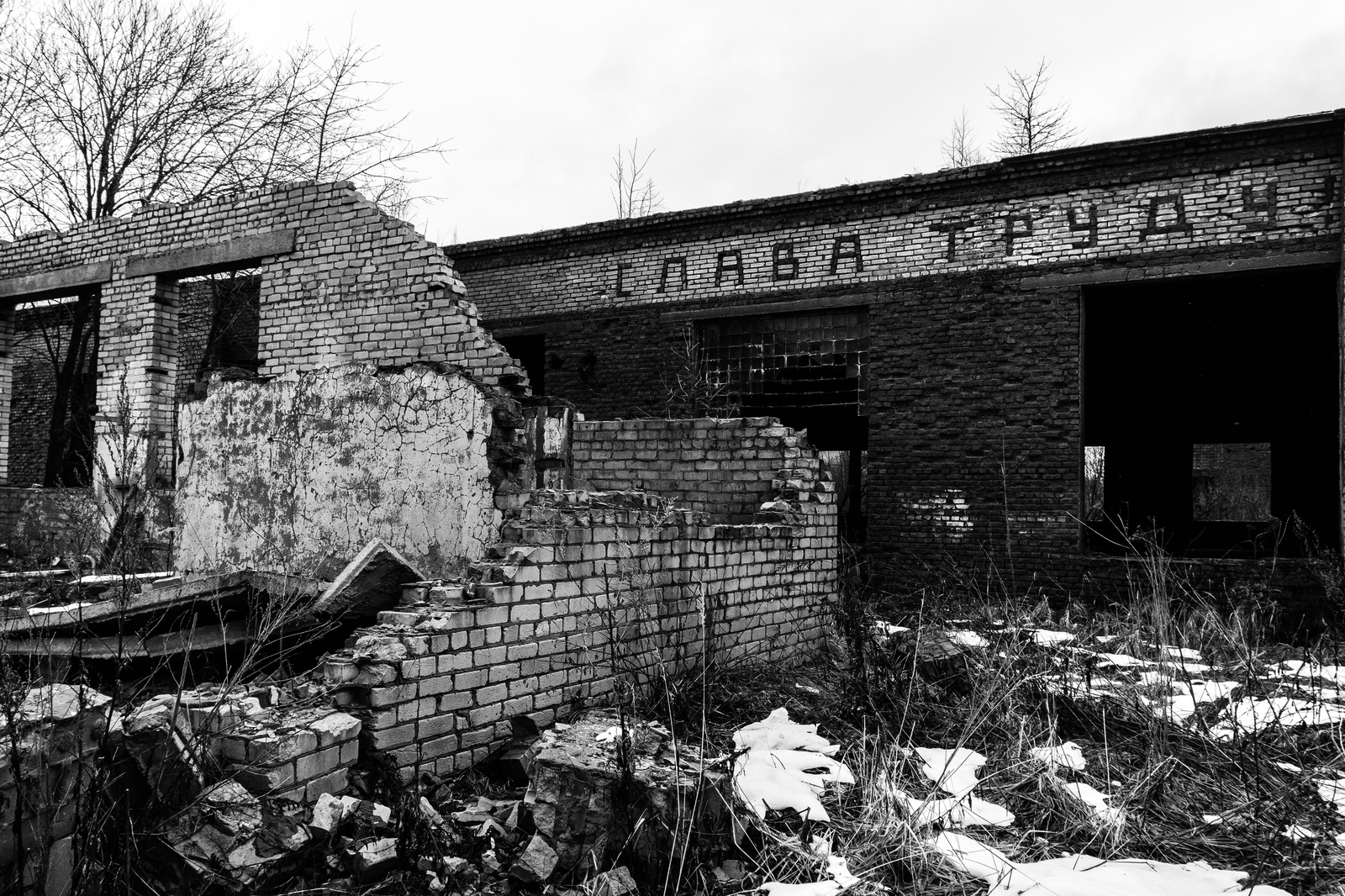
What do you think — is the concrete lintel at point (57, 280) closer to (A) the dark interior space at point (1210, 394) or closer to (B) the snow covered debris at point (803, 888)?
(B) the snow covered debris at point (803, 888)

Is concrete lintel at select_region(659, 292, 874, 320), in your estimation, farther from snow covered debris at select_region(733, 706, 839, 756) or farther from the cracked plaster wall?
snow covered debris at select_region(733, 706, 839, 756)

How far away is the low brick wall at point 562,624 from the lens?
12.7 feet

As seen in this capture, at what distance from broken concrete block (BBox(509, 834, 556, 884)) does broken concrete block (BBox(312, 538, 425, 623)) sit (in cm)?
239

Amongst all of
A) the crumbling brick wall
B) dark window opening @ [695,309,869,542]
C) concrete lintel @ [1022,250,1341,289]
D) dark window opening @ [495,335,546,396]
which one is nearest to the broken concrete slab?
the crumbling brick wall

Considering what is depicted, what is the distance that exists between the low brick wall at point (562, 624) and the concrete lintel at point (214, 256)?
4.01m

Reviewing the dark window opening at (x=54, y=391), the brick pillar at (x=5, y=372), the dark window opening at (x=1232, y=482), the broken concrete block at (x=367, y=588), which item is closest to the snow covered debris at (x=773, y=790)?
the broken concrete block at (x=367, y=588)

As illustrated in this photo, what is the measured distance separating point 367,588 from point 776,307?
7.12 metres

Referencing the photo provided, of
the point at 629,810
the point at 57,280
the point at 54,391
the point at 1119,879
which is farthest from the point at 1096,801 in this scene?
the point at 54,391

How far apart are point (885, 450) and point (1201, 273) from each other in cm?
372

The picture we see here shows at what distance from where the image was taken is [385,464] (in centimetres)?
725

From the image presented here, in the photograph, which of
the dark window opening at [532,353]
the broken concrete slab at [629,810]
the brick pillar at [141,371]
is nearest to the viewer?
the broken concrete slab at [629,810]

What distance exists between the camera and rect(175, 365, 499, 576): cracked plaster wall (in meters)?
7.01

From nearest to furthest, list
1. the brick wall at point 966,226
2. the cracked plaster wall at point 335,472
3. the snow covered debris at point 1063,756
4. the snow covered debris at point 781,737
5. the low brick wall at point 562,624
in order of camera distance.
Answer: the low brick wall at point 562,624, the snow covered debris at point 1063,756, the snow covered debris at point 781,737, the cracked plaster wall at point 335,472, the brick wall at point 966,226

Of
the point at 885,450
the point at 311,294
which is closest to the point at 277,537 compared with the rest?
the point at 311,294
